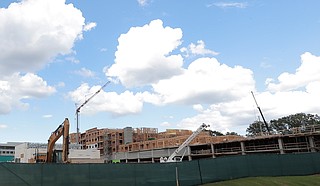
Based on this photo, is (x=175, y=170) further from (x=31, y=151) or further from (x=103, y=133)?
(x=103, y=133)

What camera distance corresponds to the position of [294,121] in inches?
5007

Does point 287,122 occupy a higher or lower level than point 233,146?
higher

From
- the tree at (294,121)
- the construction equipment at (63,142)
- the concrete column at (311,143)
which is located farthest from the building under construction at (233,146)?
the tree at (294,121)

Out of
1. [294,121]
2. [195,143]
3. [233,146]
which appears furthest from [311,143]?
[294,121]

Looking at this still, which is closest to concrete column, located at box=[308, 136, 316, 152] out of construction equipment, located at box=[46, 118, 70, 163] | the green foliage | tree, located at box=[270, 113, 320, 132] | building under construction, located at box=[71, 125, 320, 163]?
building under construction, located at box=[71, 125, 320, 163]

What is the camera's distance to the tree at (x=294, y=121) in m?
119

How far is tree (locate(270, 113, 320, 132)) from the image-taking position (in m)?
119

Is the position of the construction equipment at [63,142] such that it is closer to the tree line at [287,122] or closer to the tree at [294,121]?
the tree line at [287,122]

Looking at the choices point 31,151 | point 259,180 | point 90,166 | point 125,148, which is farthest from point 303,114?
point 90,166

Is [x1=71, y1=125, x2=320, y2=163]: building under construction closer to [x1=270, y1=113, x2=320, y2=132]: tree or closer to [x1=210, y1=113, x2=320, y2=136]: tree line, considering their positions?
[x1=210, y1=113, x2=320, y2=136]: tree line

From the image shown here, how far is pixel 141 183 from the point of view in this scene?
21766 millimetres

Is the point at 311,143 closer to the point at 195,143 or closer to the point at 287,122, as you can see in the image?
the point at 195,143

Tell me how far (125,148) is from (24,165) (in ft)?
308

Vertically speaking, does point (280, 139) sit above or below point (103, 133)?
below
